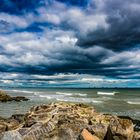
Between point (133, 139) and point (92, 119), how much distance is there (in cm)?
655

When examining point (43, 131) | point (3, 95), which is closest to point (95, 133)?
point (43, 131)

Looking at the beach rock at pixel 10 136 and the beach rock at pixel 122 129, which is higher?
the beach rock at pixel 122 129

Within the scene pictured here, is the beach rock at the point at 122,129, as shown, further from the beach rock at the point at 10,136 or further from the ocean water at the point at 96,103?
the ocean water at the point at 96,103

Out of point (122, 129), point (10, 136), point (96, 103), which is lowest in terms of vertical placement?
point (10, 136)

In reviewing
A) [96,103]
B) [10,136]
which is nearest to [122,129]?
[10,136]

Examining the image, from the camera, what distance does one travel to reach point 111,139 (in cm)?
1210

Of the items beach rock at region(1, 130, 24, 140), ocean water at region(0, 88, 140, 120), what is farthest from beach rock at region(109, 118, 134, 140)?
ocean water at region(0, 88, 140, 120)

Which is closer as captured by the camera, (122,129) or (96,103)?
(122,129)

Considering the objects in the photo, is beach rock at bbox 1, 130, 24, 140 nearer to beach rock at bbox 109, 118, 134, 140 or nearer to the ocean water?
beach rock at bbox 109, 118, 134, 140

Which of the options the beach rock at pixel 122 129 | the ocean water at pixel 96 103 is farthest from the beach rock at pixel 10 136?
the ocean water at pixel 96 103

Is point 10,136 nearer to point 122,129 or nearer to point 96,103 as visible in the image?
point 122,129

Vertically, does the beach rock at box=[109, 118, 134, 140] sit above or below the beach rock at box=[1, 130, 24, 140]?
above

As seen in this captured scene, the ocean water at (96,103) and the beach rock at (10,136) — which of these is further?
the ocean water at (96,103)

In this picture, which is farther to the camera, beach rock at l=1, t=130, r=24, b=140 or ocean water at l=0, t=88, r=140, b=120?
ocean water at l=0, t=88, r=140, b=120
